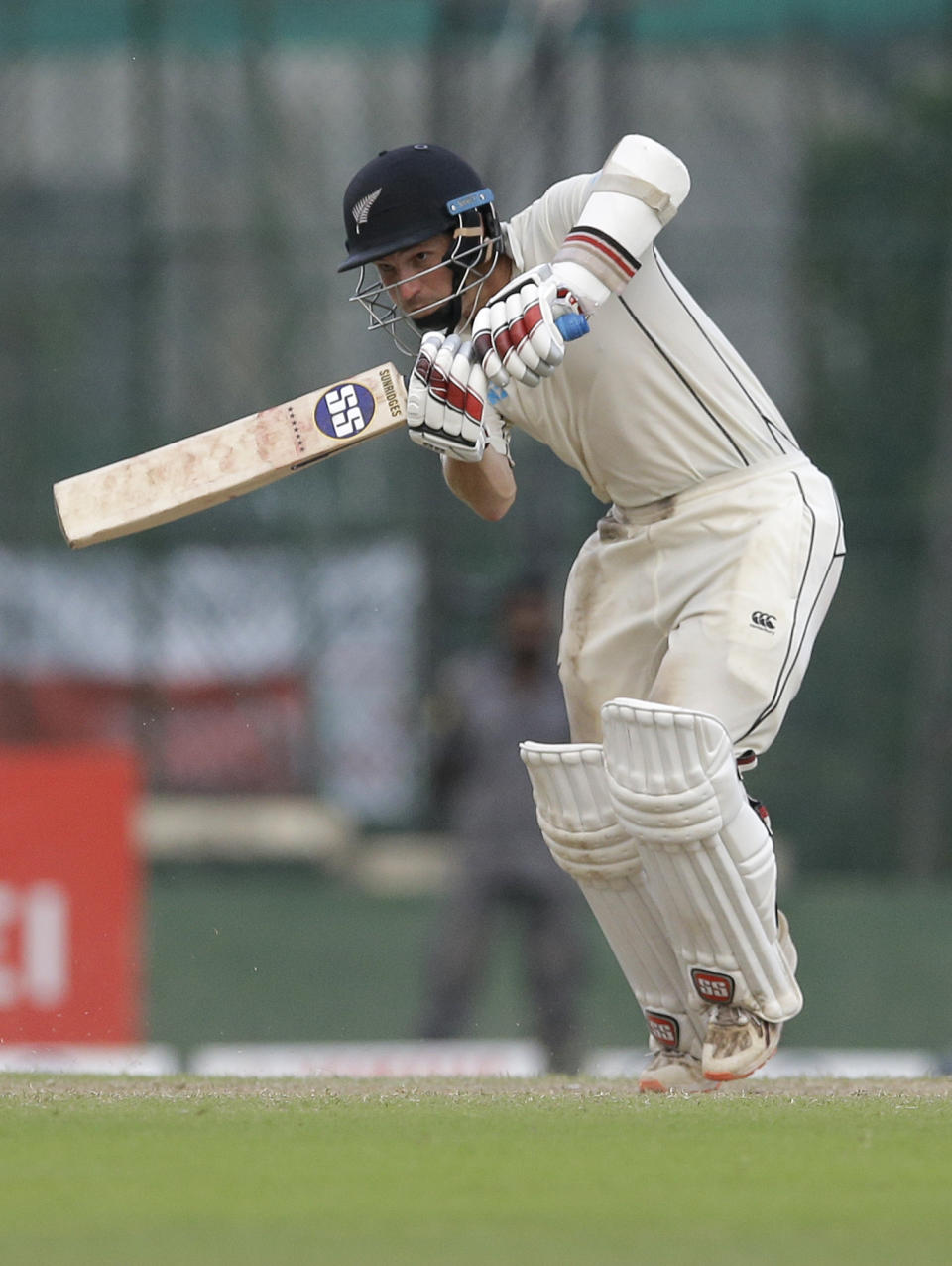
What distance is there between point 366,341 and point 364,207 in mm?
4198

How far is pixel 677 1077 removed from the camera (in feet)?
14.7

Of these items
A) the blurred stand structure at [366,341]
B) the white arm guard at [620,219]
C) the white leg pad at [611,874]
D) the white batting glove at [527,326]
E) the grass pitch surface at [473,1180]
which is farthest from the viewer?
the blurred stand structure at [366,341]

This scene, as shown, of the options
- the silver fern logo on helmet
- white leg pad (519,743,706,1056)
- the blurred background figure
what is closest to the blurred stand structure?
the blurred background figure

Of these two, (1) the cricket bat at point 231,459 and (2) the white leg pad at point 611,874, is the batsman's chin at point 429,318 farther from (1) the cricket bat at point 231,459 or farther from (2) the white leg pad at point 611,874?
(2) the white leg pad at point 611,874

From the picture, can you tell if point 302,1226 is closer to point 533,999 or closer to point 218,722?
point 533,999

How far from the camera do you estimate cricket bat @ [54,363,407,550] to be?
446 cm

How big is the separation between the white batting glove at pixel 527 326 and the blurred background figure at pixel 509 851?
339cm

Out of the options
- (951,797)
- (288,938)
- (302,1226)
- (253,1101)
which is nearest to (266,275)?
(288,938)

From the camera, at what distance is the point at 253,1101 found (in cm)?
411

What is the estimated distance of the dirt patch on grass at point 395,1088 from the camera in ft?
14.0

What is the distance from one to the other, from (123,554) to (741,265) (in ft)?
8.49

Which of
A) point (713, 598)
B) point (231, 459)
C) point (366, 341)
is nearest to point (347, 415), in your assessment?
point (231, 459)

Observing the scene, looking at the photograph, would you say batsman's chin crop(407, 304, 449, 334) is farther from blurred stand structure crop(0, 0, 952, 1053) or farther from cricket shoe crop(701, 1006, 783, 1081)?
blurred stand structure crop(0, 0, 952, 1053)

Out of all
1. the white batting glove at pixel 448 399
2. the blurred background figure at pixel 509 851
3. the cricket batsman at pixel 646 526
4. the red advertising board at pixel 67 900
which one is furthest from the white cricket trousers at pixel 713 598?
the red advertising board at pixel 67 900
